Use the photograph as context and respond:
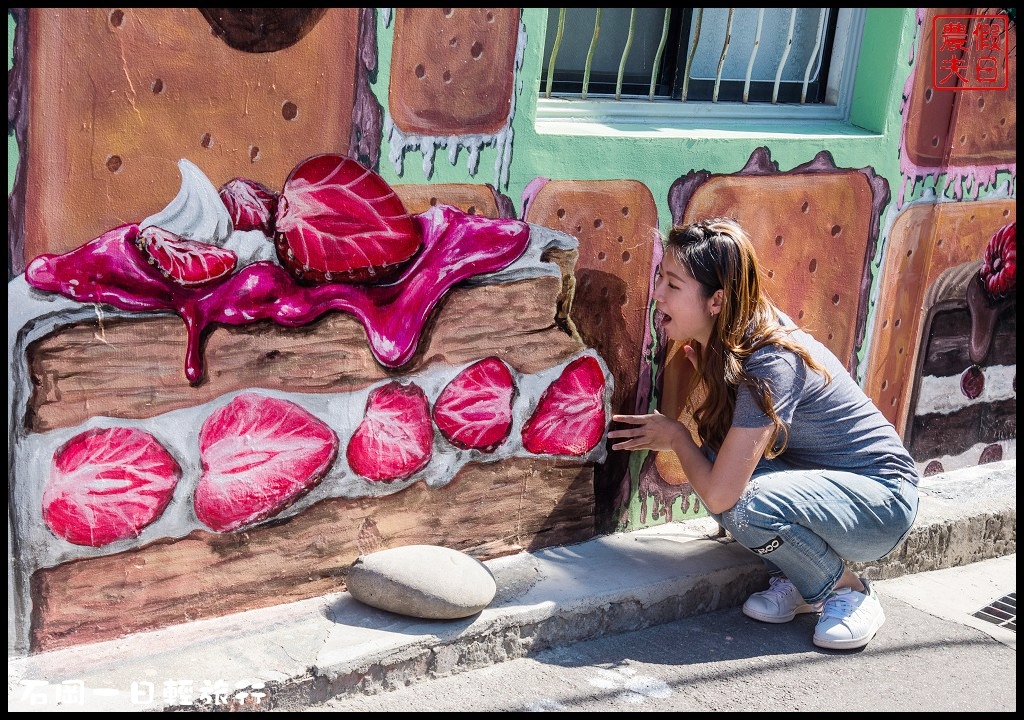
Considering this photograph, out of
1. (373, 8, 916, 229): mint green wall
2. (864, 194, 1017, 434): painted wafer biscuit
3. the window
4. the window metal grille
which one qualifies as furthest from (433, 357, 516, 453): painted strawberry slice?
(864, 194, 1017, 434): painted wafer biscuit

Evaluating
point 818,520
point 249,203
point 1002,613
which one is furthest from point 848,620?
point 249,203

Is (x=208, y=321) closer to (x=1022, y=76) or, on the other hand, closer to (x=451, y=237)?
(x=451, y=237)

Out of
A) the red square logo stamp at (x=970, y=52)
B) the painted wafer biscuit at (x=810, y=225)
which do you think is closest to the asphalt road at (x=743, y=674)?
the painted wafer biscuit at (x=810, y=225)

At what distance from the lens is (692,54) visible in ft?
12.4

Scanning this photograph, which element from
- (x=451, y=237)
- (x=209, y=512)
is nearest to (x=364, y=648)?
(x=209, y=512)

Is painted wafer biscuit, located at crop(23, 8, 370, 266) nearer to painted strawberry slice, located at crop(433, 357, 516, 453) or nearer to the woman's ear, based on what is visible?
painted strawberry slice, located at crop(433, 357, 516, 453)

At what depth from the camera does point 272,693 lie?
267cm

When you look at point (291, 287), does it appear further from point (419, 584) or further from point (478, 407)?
point (419, 584)

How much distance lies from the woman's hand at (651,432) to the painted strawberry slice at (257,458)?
985 millimetres

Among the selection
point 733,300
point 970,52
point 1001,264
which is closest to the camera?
point 733,300

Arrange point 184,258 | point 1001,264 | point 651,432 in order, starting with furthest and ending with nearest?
point 1001,264, point 651,432, point 184,258

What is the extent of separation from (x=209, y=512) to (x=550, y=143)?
1.47 metres

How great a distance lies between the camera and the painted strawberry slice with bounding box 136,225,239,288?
2.63m

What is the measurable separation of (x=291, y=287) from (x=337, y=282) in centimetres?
13
